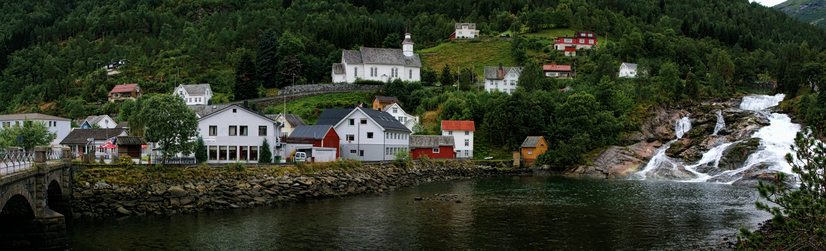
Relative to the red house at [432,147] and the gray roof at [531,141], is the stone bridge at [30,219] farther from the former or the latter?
the gray roof at [531,141]

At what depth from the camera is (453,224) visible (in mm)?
34688

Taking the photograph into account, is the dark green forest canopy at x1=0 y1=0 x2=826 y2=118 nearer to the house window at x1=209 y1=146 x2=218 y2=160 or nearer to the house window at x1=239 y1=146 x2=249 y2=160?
the house window at x1=209 y1=146 x2=218 y2=160

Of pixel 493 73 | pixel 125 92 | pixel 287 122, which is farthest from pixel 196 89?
pixel 493 73

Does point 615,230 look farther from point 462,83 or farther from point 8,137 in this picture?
point 462,83

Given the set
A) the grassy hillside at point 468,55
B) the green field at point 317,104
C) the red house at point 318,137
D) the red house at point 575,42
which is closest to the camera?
the red house at point 318,137

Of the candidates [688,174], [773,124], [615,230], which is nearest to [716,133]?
[773,124]

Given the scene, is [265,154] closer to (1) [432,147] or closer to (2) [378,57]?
(1) [432,147]

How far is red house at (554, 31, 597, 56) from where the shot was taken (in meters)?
132

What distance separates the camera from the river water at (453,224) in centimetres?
2886

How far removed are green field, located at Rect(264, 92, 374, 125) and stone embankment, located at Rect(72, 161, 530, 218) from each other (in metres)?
32.1

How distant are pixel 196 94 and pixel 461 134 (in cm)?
4736

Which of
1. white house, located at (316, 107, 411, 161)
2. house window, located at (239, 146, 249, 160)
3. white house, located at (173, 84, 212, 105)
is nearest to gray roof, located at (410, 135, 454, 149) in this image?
white house, located at (316, 107, 411, 161)

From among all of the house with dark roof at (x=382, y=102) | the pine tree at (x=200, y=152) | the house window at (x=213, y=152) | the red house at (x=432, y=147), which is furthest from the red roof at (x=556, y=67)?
the pine tree at (x=200, y=152)

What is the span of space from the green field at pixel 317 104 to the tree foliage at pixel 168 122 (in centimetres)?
3869
